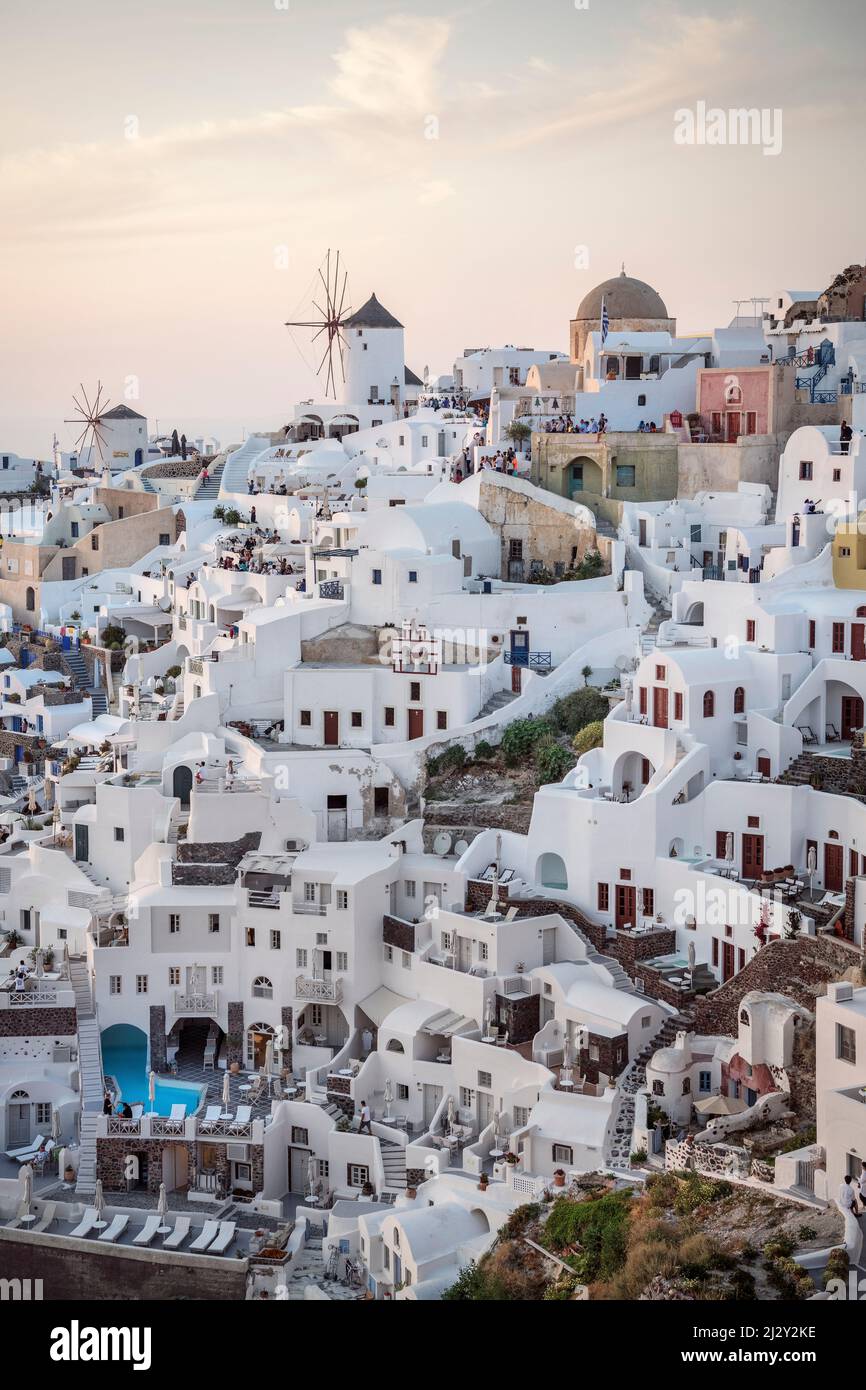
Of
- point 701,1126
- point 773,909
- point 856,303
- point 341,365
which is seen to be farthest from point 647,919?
point 341,365

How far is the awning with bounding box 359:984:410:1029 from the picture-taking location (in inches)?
754

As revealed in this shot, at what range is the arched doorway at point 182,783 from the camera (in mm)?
21578

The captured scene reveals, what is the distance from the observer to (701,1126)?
15.9m

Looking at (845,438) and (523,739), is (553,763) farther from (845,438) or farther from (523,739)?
(845,438)

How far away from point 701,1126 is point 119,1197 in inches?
231

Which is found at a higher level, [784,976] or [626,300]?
[626,300]

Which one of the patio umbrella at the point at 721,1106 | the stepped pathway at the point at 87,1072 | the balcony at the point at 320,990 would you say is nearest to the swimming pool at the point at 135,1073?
the stepped pathway at the point at 87,1072

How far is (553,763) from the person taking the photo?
20.4m

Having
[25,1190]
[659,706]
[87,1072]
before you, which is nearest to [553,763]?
[659,706]

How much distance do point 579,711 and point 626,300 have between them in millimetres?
10717

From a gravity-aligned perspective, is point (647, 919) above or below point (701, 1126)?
above

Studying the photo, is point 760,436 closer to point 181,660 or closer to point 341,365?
point 181,660

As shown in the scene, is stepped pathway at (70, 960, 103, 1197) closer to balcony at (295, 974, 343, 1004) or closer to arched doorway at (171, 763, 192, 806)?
balcony at (295, 974, 343, 1004)

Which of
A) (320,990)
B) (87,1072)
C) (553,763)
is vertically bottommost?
(87,1072)
